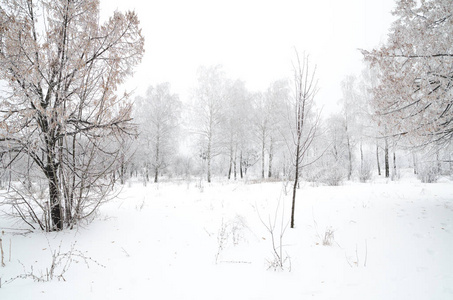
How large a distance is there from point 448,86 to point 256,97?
50.8 feet

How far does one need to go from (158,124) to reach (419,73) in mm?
16178

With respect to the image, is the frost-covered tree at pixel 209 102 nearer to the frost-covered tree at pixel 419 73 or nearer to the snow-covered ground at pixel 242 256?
the snow-covered ground at pixel 242 256

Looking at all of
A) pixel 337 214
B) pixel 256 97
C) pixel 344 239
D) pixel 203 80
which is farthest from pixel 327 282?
pixel 256 97

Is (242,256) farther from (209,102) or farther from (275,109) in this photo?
(275,109)

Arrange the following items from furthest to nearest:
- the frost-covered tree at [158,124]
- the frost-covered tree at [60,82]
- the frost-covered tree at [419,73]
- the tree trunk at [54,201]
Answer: the frost-covered tree at [158,124], the frost-covered tree at [419,73], the tree trunk at [54,201], the frost-covered tree at [60,82]

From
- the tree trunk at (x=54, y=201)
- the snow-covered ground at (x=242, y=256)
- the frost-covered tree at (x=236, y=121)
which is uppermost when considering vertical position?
the frost-covered tree at (x=236, y=121)

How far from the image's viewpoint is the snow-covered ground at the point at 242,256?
6.63 ft

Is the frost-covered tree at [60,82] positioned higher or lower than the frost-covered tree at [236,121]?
lower

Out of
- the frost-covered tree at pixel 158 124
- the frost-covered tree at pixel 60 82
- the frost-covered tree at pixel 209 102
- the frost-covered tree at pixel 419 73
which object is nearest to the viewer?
the frost-covered tree at pixel 60 82

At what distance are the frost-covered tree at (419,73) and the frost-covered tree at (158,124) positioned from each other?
50.3ft

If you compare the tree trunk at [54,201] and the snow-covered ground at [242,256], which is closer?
the snow-covered ground at [242,256]

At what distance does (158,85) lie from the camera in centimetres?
1734

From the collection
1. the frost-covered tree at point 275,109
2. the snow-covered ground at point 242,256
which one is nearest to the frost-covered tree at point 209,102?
the frost-covered tree at point 275,109

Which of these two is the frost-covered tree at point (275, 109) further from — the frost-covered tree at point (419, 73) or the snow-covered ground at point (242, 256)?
the snow-covered ground at point (242, 256)
